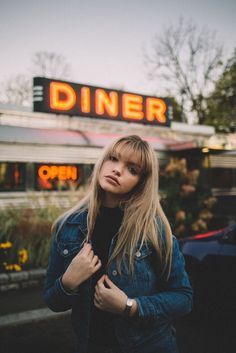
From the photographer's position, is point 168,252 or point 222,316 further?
point 222,316

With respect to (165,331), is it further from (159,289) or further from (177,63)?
(177,63)

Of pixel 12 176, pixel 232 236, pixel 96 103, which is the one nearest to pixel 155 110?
pixel 96 103

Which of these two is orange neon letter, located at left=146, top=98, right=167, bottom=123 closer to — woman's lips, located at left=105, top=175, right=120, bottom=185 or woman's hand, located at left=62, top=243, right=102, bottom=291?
woman's lips, located at left=105, top=175, right=120, bottom=185

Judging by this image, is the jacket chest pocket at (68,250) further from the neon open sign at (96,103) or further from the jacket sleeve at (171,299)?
the neon open sign at (96,103)

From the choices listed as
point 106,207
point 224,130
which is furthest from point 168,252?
point 224,130

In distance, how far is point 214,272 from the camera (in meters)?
4.50

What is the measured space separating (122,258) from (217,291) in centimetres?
337

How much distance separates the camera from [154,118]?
13398 mm

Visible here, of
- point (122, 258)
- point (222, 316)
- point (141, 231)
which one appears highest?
point (141, 231)

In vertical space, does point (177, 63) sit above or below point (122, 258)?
above

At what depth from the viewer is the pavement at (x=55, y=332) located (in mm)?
3609

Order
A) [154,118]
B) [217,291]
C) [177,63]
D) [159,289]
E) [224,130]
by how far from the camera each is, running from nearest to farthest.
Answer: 1. [159,289]
2. [217,291]
3. [154,118]
4. [224,130]
5. [177,63]

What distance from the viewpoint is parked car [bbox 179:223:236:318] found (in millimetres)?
4363

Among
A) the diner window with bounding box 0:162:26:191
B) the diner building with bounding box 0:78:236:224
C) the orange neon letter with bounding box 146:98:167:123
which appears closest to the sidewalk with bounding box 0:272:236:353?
the diner building with bounding box 0:78:236:224
